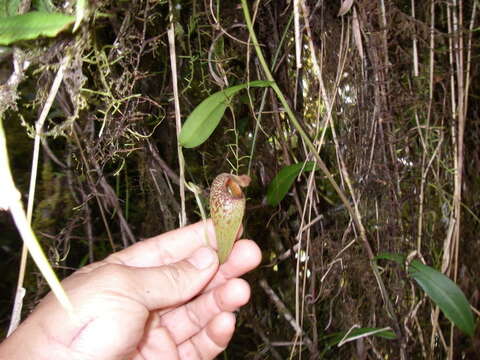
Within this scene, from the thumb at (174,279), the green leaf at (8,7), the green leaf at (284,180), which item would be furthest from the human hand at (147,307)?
the green leaf at (8,7)

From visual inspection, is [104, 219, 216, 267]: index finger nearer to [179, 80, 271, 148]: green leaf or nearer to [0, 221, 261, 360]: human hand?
[0, 221, 261, 360]: human hand

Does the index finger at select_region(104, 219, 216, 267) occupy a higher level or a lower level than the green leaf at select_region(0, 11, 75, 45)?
lower

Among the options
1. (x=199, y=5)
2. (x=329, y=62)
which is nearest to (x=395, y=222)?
(x=329, y=62)

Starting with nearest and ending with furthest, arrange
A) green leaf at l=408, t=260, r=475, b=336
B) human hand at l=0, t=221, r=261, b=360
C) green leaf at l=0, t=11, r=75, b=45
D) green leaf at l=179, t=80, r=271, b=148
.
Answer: green leaf at l=0, t=11, r=75, b=45 → human hand at l=0, t=221, r=261, b=360 → green leaf at l=179, t=80, r=271, b=148 → green leaf at l=408, t=260, r=475, b=336

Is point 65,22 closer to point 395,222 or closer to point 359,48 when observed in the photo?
point 359,48

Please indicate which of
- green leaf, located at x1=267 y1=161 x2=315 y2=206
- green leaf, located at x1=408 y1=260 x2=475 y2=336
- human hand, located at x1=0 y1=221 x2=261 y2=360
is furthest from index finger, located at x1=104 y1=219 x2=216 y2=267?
green leaf, located at x1=408 y1=260 x2=475 y2=336

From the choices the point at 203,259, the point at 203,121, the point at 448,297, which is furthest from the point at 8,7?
the point at 448,297

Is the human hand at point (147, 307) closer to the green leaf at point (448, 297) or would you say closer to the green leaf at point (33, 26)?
the green leaf at point (33, 26)

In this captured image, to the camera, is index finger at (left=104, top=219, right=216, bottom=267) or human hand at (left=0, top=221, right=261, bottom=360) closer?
human hand at (left=0, top=221, right=261, bottom=360)
